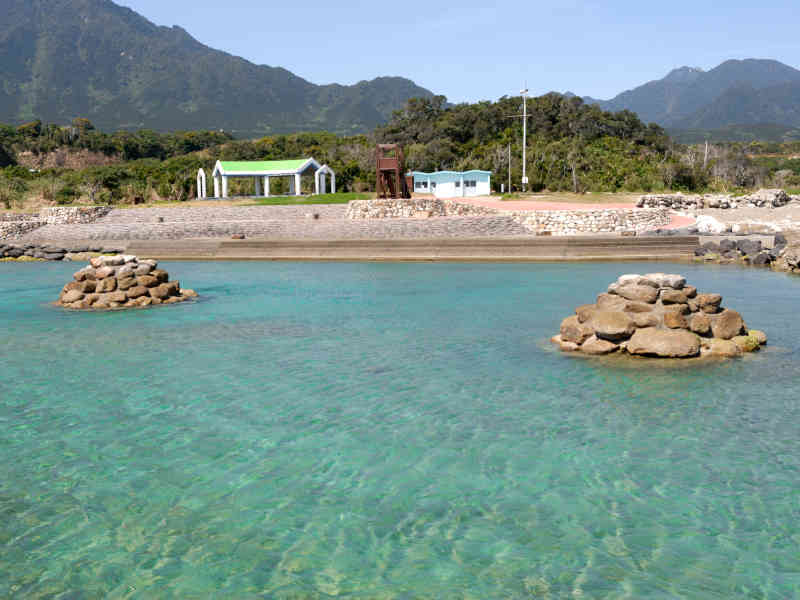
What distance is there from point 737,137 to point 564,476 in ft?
622

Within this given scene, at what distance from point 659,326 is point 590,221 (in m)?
21.8

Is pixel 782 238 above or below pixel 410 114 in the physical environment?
below

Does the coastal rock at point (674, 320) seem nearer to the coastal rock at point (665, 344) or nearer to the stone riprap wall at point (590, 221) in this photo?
the coastal rock at point (665, 344)

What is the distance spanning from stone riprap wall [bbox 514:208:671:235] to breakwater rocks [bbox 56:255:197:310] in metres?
18.6

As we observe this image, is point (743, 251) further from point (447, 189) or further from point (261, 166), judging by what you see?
point (261, 166)

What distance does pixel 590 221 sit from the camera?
3064 centimetres

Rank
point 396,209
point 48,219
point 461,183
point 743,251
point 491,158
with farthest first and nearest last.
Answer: point 491,158 → point 461,183 → point 48,219 → point 396,209 → point 743,251

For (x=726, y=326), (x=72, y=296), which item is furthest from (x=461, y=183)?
(x=726, y=326)

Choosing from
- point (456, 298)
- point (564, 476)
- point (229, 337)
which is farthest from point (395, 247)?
point (564, 476)

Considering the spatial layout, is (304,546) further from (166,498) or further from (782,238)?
(782,238)

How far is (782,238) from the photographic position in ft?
79.1

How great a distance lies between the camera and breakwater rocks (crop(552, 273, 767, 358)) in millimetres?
A: 9328

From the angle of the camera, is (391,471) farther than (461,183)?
No

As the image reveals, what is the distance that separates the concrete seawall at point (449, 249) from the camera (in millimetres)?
24000
